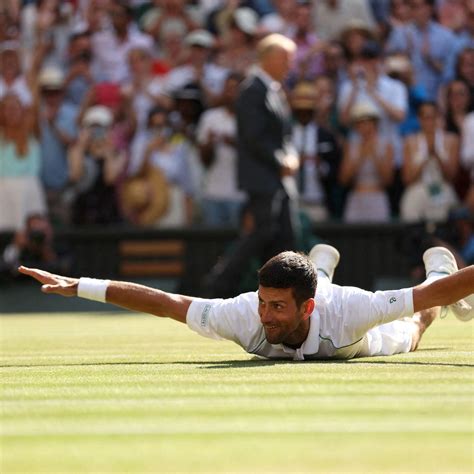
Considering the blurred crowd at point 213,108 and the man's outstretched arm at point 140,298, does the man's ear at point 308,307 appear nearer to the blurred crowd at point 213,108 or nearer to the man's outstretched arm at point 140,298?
the man's outstretched arm at point 140,298

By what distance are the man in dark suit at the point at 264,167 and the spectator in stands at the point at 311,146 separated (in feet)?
7.22

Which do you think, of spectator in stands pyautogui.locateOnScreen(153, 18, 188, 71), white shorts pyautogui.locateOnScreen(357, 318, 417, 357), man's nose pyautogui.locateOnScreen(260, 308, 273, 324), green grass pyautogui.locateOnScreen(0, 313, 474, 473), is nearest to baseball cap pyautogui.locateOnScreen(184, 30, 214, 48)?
spectator in stands pyautogui.locateOnScreen(153, 18, 188, 71)

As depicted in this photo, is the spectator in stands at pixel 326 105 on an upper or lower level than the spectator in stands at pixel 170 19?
lower

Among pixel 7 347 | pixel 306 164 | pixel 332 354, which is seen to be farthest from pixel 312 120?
pixel 332 354

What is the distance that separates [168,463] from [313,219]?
11893 millimetres

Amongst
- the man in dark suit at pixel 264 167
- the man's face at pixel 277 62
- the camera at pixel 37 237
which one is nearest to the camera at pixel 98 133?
the camera at pixel 37 237

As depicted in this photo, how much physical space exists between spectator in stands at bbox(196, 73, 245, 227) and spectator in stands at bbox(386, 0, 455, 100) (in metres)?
2.10

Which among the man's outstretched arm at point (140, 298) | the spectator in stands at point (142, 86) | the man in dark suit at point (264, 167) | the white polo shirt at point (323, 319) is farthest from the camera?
the spectator in stands at point (142, 86)

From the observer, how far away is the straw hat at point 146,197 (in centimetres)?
1620

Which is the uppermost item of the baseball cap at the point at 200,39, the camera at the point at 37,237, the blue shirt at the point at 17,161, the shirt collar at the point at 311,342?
the baseball cap at the point at 200,39

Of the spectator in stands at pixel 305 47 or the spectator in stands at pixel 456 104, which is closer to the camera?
the spectator in stands at pixel 456 104

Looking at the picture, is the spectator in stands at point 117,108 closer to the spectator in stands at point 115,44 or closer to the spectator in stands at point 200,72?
the spectator in stands at point 115,44

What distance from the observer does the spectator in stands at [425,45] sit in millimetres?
16359

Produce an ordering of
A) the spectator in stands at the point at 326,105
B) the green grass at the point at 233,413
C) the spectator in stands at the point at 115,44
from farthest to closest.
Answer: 1. the spectator in stands at the point at 115,44
2. the spectator in stands at the point at 326,105
3. the green grass at the point at 233,413
